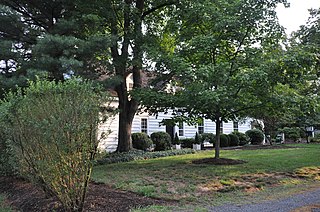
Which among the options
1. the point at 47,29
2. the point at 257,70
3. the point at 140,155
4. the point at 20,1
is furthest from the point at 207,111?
the point at 20,1

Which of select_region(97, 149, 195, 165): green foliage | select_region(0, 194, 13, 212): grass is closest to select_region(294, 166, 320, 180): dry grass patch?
select_region(97, 149, 195, 165): green foliage

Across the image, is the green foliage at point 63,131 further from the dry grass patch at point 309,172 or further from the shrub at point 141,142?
the shrub at point 141,142

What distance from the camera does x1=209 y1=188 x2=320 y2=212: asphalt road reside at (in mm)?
5914

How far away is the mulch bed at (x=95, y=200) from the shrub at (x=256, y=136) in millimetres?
20478

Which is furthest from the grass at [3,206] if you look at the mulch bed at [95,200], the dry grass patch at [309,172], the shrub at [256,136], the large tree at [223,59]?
the shrub at [256,136]

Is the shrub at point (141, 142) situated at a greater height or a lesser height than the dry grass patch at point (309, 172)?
greater

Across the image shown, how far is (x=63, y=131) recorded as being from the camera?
5.04m

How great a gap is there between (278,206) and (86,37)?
8878mm

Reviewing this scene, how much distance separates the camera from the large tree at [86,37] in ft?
32.3

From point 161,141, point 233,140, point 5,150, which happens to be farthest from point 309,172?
point 233,140

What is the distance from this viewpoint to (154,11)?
52.7 ft

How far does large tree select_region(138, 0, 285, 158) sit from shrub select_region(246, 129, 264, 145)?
1613 centimetres

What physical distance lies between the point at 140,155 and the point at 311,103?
8.27 meters

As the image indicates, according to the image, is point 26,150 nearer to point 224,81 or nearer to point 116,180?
point 116,180
